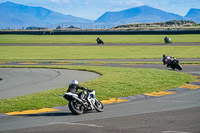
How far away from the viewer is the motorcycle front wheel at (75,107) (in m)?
15.6

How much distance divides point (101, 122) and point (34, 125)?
7.67 feet

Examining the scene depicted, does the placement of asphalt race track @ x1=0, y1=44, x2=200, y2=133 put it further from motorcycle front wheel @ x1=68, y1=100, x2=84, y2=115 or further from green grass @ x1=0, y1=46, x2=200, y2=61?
green grass @ x1=0, y1=46, x2=200, y2=61

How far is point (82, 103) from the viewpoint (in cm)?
1580

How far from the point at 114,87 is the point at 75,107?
818cm

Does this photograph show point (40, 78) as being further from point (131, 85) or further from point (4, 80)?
point (131, 85)

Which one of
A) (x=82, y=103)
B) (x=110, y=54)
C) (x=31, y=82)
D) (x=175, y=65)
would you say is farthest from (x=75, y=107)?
(x=110, y=54)

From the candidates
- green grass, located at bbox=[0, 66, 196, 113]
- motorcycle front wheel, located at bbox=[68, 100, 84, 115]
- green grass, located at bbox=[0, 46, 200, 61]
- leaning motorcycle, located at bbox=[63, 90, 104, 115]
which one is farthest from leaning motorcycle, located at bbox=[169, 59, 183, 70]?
motorcycle front wheel, located at bbox=[68, 100, 84, 115]

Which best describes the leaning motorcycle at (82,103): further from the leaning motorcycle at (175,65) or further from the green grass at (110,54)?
the green grass at (110,54)

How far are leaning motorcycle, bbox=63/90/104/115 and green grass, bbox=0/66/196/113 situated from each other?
270cm

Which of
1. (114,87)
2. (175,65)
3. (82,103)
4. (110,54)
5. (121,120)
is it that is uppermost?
(82,103)

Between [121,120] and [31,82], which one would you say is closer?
[121,120]

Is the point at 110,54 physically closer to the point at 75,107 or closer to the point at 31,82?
the point at 31,82

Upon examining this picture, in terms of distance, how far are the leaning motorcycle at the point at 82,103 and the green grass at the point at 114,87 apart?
270cm

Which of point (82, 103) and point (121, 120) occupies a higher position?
point (82, 103)
